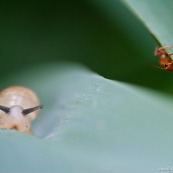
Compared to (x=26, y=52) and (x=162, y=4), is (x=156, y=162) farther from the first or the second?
(x=26, y=52)

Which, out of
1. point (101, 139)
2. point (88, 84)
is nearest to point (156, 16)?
point (88, 84)

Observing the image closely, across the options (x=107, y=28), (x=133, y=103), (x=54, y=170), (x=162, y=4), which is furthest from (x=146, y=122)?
(x=107, y=28)

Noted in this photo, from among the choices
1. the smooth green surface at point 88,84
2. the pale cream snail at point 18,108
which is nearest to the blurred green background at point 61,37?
the smooth green surface at point 88,84

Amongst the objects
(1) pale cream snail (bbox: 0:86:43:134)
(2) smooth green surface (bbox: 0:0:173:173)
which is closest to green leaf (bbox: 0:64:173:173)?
(2) smooth green surface (bbox: 0:0:173:173)

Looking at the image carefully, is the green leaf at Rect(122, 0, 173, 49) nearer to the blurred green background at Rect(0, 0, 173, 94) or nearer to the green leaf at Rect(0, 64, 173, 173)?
the green leaf at Rect(0, 64, 173, 173)

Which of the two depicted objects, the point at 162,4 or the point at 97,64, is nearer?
the point at 162,4

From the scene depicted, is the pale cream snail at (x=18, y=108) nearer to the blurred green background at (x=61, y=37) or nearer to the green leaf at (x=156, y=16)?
the blurred green background at (x=61, y=37)
